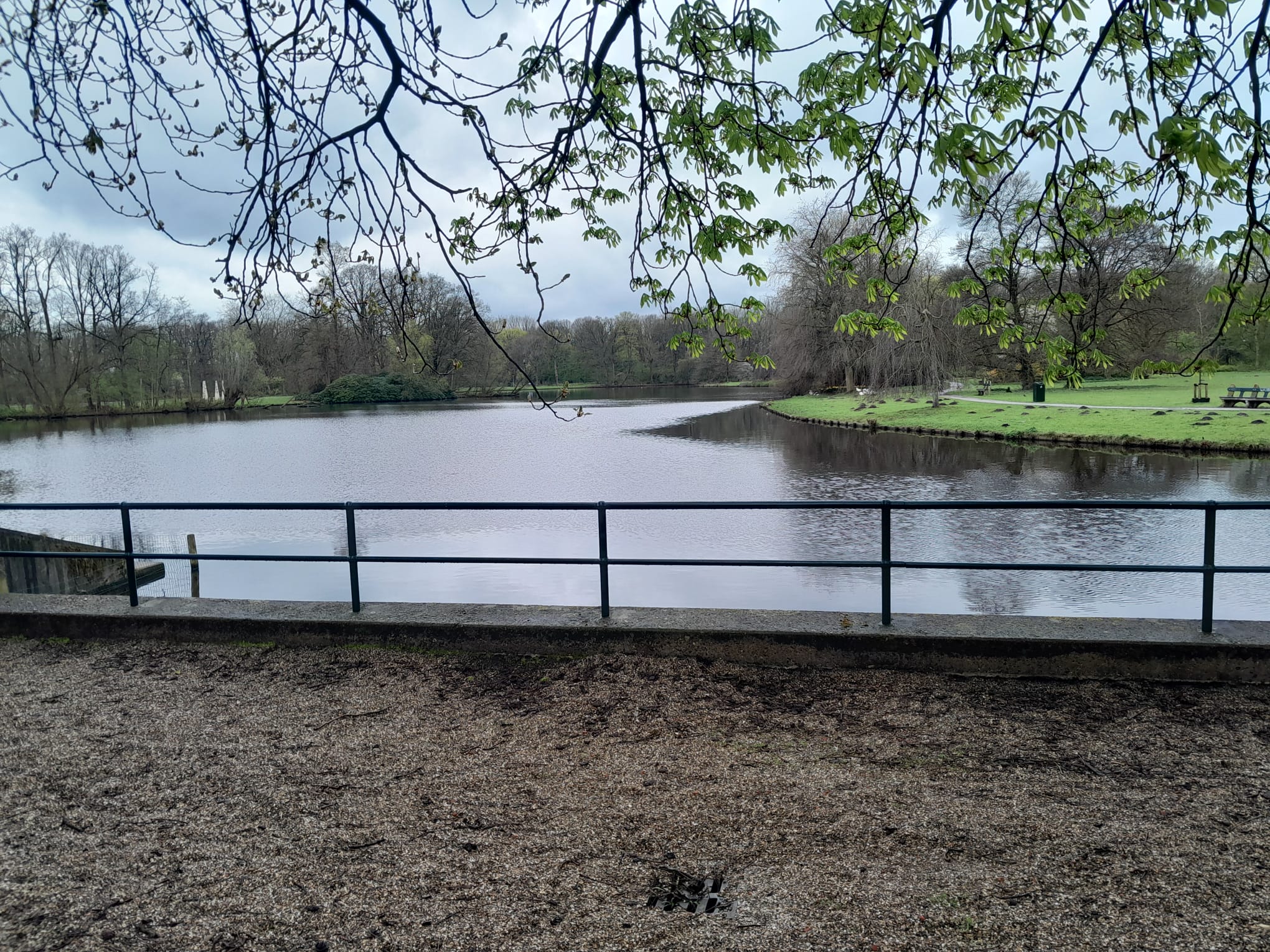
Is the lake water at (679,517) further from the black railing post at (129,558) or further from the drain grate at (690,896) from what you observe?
the drain grate at (690,896)

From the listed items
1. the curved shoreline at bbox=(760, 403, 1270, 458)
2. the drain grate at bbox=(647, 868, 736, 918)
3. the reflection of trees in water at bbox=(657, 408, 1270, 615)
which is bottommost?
the reflection of trees in water at bbox=(657, 408, 1270, 615)

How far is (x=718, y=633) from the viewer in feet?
19.4

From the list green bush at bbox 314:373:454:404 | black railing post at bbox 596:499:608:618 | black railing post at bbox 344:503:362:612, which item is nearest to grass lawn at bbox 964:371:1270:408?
black railing post at bbox 596:499:608:618

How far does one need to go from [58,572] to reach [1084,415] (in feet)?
121

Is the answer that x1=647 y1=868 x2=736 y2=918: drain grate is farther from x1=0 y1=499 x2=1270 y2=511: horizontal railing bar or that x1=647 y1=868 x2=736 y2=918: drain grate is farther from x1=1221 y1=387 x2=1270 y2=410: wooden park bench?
x1=1221 y1=387 x2=1270 y2=410: wooden park bench

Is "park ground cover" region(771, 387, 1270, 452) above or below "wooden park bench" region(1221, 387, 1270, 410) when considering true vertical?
below

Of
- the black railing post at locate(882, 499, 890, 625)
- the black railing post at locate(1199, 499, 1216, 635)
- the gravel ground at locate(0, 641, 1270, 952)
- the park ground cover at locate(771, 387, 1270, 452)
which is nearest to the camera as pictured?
the gravel ground at locate(0, 641, 1270, 952)

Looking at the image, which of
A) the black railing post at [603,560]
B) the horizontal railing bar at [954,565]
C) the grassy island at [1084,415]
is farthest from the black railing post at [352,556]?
the grassy island at [1084,415]

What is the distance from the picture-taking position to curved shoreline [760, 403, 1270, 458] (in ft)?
88.5

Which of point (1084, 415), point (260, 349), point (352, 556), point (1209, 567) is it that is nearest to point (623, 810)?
point (352, 556)

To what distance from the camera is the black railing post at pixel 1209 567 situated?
514cm

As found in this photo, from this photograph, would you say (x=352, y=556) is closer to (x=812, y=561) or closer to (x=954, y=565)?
(x=812, y=561)

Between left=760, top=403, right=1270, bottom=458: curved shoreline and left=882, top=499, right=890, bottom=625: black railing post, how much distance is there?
26335 millimetres

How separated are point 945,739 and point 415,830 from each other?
2.77 meters
